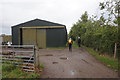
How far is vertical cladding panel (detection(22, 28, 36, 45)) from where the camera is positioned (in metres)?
14.2

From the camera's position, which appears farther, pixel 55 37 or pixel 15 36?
pixel 15 36

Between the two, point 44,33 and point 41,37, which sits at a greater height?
point 44,33

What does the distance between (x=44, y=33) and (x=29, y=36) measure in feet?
9.90

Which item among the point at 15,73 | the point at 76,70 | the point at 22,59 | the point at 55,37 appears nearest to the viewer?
the point at 15,73

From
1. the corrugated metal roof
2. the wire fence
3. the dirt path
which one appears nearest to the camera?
the dirt path

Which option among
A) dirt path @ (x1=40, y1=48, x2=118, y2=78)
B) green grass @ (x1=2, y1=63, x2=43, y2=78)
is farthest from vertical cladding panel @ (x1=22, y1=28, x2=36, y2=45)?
green grass @ (x1=2, y1=63, x2=43, y2=78)

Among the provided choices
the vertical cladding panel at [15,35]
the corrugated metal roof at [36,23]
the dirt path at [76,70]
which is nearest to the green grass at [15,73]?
the dirt path at [76,70]

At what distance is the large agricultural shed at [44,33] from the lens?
549 inches

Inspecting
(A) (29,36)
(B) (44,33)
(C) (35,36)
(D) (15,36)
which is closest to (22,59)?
(B) (44,33)

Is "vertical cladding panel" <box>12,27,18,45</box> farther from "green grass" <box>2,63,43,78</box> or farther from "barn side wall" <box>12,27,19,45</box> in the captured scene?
"green grass" <box>2,63,43,78</box>

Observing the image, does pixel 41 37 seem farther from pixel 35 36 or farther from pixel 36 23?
pixel 36 23

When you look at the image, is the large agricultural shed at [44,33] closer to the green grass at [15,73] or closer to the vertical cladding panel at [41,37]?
the vertical cladding panel at [41,37]

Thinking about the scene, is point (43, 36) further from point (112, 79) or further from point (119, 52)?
point (112, 79)

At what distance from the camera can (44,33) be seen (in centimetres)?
1399
